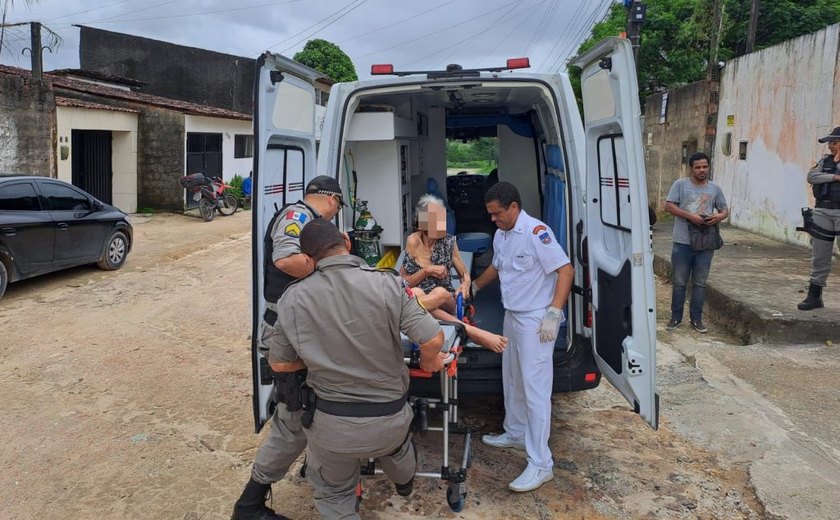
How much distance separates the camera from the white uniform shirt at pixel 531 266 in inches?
139

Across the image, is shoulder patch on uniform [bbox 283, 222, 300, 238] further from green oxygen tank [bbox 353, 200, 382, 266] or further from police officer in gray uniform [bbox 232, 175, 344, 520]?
green oxygen tank [bbox 353, 200, 382, 266]

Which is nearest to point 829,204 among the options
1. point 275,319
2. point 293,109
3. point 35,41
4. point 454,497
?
point 454,497

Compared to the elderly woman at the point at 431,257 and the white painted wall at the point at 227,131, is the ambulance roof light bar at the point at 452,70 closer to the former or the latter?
the elderly woman at the point at 431,257

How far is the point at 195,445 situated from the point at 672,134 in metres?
14.1

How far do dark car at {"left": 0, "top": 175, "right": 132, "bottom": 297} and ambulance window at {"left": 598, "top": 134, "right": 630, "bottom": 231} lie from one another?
22.0 ft

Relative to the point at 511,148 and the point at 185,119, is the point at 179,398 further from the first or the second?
the point at 185,119

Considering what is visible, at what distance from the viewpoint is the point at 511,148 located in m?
7.42

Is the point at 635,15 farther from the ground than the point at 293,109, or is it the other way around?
the point at 635,15

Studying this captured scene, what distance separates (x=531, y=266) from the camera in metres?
3.56

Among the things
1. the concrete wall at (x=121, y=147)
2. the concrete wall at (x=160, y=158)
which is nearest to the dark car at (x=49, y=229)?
the concrete wall at (x=121, y=147)

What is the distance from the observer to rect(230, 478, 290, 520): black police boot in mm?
3150

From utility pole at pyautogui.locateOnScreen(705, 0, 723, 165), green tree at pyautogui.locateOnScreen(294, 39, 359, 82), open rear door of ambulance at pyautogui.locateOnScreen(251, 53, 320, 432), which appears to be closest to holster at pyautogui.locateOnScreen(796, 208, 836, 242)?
open rear door of ambulance at pyautogui.locateOnScreen(251, 53, 320, 432)

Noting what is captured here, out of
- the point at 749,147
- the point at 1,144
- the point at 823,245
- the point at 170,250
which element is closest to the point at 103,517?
the point at 823,245

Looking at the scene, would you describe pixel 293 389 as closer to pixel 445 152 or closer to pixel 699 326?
pixel 699 326
